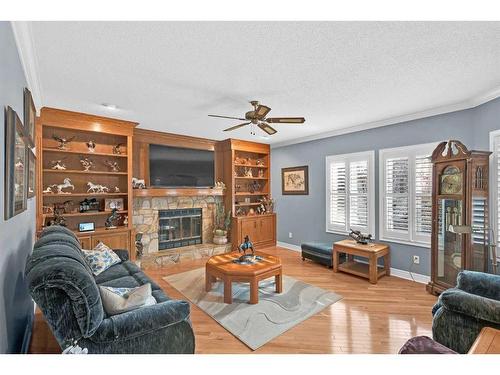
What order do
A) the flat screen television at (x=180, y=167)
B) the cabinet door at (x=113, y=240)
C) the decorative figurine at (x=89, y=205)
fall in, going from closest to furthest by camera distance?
the cabinet door at (x=113, y=240) < the decorative figurine at (x=89, y=205) < the flat screen television at (x=180, y=167)

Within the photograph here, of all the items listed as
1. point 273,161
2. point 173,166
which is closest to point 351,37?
point 173,166

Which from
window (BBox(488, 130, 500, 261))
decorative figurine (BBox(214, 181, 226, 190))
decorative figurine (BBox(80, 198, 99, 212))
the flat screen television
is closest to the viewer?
window (BBox(488, 130, 500, 261))

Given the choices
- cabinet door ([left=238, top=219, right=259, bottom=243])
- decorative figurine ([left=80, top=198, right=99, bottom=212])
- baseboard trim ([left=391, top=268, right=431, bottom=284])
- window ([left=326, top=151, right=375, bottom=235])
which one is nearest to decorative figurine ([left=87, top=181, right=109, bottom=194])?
decorative figurine ([left=80, top=198, right=99, bottom=212])

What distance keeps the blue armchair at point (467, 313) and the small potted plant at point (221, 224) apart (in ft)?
13.1

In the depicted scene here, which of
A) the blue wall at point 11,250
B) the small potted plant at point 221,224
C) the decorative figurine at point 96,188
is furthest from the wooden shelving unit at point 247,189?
the blue wall at point 11,250

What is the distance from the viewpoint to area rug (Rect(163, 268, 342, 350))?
2.46 m

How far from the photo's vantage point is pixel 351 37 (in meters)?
1.84

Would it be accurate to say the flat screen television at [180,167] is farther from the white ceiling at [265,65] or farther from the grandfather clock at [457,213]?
the grandfather clock at [457,213]

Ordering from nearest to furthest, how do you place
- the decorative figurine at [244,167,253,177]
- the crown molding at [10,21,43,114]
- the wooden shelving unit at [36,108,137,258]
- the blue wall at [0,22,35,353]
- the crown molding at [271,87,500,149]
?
the blue wall at [0,22,35,353], the crown molding at [10,21,43,114], the crown molding at [271,87,500,149], the wooden shelving unit at [36,108,137,258], the decorative figurine at [244,167,253,177]

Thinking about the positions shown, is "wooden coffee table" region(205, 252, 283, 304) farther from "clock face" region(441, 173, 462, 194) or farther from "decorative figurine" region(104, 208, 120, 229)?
"clock face" region(441, 173, 462, 194)

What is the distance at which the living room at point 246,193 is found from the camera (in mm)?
1709

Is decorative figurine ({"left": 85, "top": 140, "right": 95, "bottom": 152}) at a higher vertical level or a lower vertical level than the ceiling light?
lower

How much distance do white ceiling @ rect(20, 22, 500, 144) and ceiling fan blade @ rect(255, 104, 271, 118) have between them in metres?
0.22
